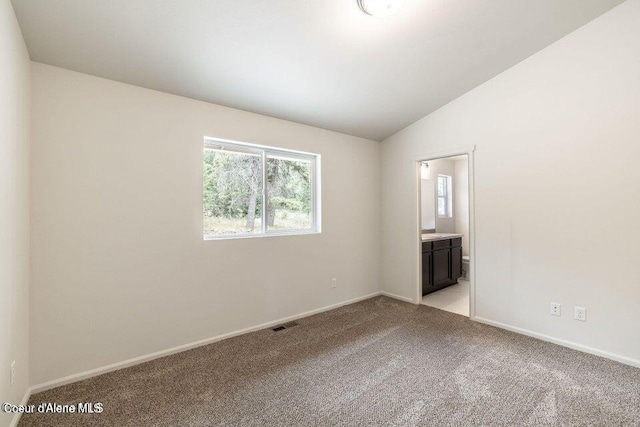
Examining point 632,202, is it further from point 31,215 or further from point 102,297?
point 31,215

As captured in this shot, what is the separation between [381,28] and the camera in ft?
7.14

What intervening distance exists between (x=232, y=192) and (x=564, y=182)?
126 inches

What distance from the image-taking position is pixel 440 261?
453 cm

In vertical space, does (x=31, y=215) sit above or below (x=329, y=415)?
above

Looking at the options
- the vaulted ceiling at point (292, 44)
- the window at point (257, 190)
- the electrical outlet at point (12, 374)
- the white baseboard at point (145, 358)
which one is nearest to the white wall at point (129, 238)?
the white baseboard at point (145, 358)

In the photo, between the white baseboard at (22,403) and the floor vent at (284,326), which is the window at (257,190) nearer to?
the floor vent at (284,326)

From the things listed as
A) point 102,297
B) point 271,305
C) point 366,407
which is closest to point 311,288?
point 271,305

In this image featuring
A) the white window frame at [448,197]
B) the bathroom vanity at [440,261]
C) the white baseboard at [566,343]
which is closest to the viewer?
the white baseboard at [566,343]

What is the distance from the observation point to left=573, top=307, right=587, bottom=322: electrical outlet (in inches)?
102

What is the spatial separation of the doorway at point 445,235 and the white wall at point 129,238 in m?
2.07

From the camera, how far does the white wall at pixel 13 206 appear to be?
1.47 m

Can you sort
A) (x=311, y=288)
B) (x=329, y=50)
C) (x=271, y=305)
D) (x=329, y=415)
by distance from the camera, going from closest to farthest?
1. (x=329, y=415)
2. (x=329, y=50)
3. (x=271, y=305)
4. (x=311, y=288)

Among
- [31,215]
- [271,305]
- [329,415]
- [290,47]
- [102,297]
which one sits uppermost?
[290,47]

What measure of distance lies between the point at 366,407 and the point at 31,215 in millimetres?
2596
